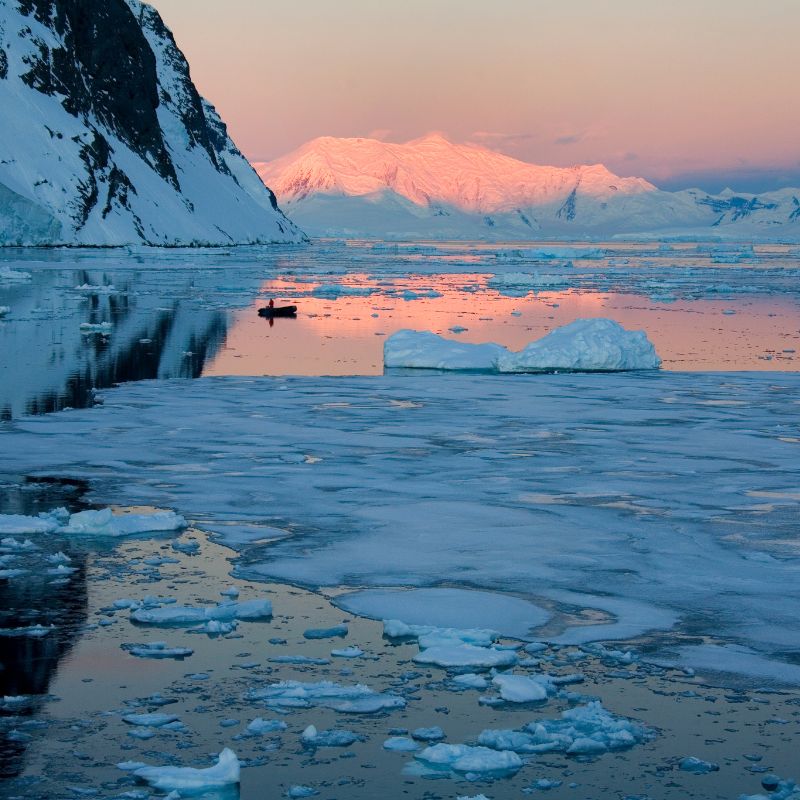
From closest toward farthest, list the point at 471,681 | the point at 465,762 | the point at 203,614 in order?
the point at 465,762 < the point at 471,681 < the point at 203,614

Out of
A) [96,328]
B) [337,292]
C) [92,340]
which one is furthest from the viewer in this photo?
[337,292]

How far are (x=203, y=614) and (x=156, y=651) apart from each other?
548mm

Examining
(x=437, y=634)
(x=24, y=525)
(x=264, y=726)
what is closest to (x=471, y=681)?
(x=437, y=634)

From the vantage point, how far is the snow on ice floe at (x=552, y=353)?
18922 millimetres

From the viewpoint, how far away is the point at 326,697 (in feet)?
17.5

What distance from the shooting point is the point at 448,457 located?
36.5 feet

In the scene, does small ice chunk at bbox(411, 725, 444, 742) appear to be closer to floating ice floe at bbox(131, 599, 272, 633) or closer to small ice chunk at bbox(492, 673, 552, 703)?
small ice chunk at bbox(492, 673, 552, 703)

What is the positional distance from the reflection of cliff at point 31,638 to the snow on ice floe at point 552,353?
11807 millimetres

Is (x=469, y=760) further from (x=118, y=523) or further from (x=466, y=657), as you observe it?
(x=118, y=523)

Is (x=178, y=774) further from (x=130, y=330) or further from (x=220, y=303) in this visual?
(x=220, y=303)

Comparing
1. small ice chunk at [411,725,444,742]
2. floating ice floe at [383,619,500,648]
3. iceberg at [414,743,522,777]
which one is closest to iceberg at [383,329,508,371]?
floating ice floe at [383,619,500,648]

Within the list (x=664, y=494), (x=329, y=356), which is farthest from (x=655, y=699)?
(x=329, y=356)

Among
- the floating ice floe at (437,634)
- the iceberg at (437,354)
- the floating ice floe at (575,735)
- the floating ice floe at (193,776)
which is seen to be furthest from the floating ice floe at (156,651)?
the iceberg at (437,354)

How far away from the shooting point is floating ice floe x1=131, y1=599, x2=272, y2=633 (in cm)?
629
